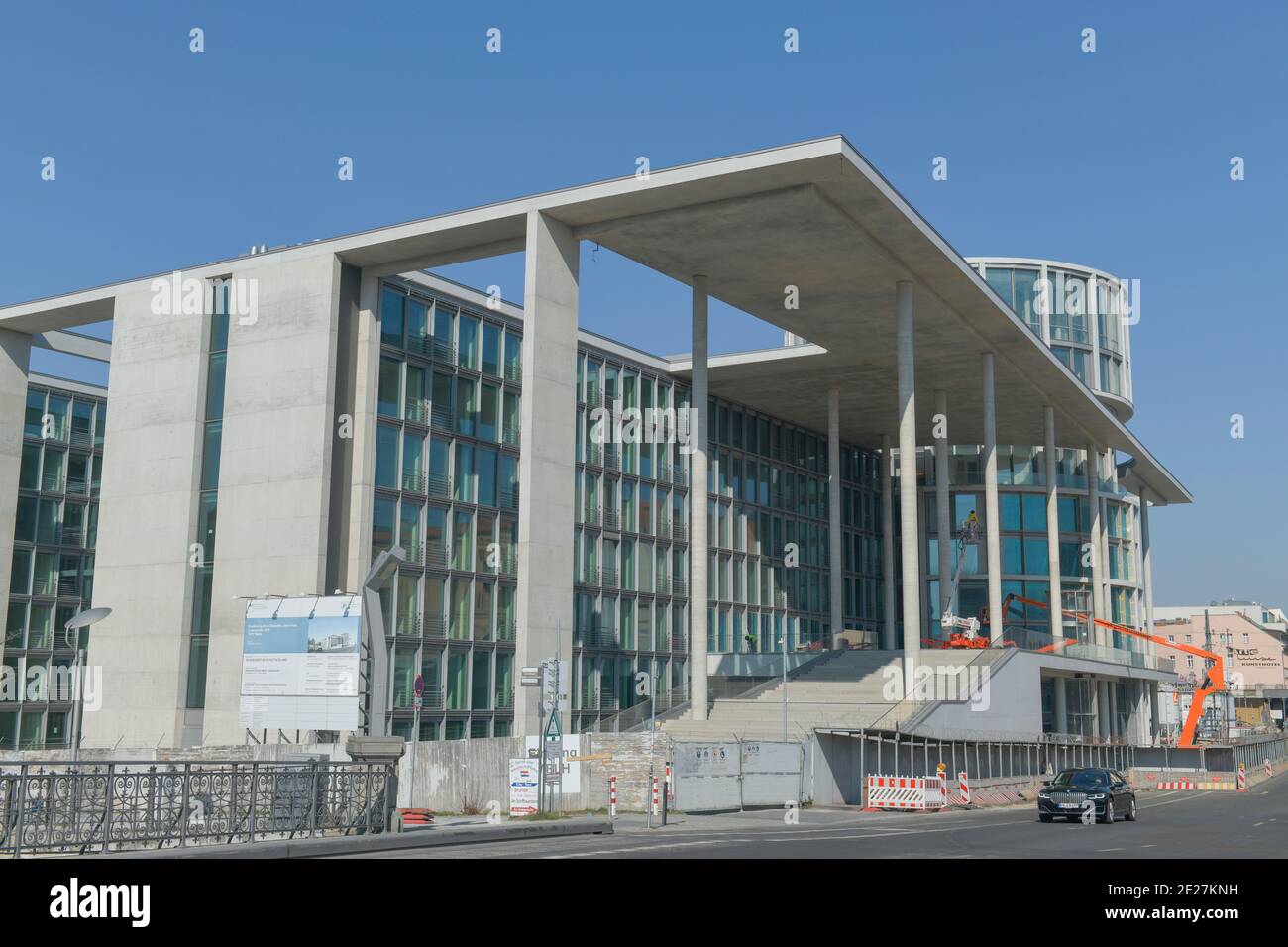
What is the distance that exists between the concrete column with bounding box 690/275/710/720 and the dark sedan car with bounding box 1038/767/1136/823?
14.3m

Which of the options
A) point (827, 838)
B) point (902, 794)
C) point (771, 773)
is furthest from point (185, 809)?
point (902, 794)

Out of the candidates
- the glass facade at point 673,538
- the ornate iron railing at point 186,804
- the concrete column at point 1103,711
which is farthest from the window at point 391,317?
the concrete column at point 1103,711

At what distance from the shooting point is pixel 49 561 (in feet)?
173

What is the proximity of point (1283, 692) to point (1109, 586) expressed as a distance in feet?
243

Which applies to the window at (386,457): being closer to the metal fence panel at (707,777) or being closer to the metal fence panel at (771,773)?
the metal fence panel at (707,777)

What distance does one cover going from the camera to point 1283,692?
459ft

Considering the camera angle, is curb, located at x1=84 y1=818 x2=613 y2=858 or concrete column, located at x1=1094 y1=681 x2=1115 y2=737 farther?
concrete column, located at x1=1094 y1=681 x2=1115 y2=737

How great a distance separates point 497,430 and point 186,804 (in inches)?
1135

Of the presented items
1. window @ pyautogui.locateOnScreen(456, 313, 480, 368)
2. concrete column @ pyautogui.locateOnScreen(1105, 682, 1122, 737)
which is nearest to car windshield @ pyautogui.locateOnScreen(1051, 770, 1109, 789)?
window @ pyautogui.locateOnScreen(456, 313, 480, 368)

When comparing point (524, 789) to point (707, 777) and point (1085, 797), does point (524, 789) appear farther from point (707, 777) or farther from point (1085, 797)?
point (1085, 797)

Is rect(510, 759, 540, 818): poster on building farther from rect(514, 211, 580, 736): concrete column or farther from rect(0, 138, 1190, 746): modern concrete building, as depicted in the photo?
rect(514, 211, 580, 736): concrete column

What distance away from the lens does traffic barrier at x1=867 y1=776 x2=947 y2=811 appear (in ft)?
118
